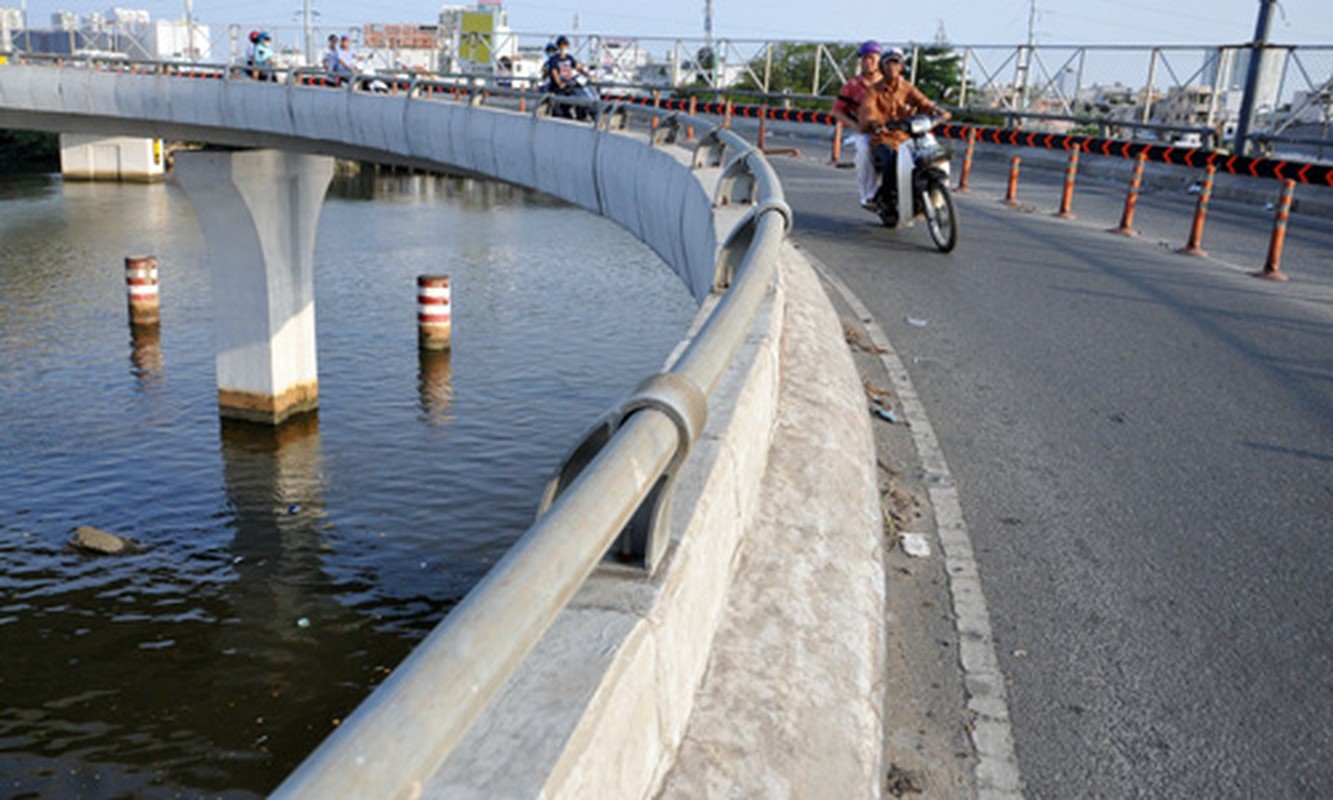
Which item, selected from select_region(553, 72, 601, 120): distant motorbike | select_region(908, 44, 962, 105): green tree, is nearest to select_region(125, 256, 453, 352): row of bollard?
select_region(553, 72, 601, 120): distant motorbike

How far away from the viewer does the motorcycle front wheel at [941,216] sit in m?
11.6

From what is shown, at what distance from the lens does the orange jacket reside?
1223cm

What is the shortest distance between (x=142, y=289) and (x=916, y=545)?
26.0 meters

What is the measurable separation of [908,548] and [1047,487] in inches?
42.6

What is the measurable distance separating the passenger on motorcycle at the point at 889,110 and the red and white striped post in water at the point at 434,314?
15.5 metres

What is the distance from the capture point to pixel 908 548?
466 cm

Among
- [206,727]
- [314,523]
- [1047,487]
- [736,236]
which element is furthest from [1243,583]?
[314,523]

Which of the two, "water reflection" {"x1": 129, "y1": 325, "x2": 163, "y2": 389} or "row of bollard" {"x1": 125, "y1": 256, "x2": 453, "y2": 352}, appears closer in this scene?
"water reflection" {"x1": 129, "y1": 325, "x2": 163, "y2": 389}

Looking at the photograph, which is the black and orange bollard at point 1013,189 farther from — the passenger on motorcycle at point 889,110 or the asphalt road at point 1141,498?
the asphalt road at point 1141,498

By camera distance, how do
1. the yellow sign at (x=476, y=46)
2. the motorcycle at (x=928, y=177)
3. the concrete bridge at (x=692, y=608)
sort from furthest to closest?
the yellow sign at (x=476, y=46)
the motorcycle at (x=928, y=177)
the concrete bridge at (x=692, y=608)

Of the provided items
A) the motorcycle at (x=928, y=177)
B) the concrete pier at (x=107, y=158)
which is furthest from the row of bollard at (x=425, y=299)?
the concrete pier at (x=107, y=158)

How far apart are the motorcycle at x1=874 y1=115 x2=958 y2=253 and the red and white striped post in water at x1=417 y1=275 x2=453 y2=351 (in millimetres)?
15829

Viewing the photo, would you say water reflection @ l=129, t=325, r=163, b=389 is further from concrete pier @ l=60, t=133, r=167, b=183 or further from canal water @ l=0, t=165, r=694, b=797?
concrete pier @ l=60, t=133, r=167, b=183

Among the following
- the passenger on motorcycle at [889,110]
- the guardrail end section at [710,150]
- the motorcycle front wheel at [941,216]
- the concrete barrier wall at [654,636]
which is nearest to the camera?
the concrete barrier wall at [654,636]
